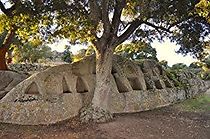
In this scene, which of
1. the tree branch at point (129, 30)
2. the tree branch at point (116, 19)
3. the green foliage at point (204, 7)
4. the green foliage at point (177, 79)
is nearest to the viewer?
the green foliage at point (204, 7)

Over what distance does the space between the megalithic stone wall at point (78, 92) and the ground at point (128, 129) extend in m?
0.62

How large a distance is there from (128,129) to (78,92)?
152 inches

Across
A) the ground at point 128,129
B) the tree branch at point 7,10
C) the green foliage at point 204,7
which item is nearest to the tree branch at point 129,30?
the ground at point 128,129

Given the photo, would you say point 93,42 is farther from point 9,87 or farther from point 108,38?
point 9,87

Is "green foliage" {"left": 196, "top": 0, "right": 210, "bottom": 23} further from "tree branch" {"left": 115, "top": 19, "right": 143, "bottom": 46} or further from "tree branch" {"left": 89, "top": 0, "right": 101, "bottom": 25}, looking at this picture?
"tree branch" {"left": 89, "top": 0, "right": 101, "bottom": 25}

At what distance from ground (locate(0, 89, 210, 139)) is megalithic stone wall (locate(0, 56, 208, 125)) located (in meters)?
0.62

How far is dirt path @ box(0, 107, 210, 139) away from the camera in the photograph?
11.1m

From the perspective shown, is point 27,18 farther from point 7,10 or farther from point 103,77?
point 103,77

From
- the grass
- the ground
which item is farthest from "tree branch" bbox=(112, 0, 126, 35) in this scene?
the grass

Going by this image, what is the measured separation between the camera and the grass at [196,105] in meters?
17.6

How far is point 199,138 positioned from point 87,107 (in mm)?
4781

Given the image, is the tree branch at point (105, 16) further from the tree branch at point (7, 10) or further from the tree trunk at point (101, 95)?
the tree branch at point (7, 10)

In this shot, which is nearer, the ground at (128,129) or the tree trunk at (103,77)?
the ground at (128,129)

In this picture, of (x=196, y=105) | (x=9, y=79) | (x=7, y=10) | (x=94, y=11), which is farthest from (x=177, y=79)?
(x=7, y=10)
